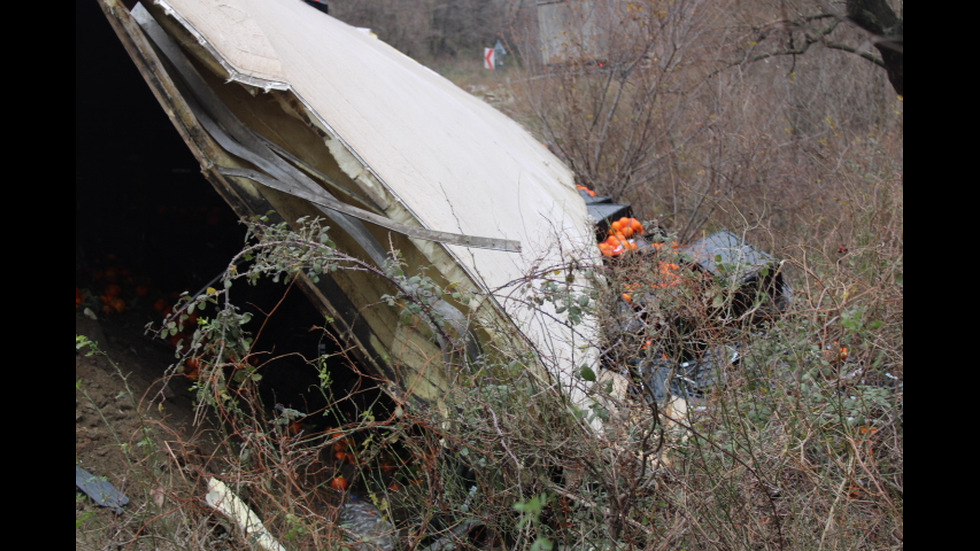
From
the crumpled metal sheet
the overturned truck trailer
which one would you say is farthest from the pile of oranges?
the crumpled metal sheet

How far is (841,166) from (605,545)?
20.8 ft

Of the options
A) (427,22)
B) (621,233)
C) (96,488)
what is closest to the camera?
(96,488)

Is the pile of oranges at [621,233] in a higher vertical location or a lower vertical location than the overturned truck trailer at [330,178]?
lower

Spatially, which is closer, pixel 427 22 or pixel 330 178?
pixel 330 178

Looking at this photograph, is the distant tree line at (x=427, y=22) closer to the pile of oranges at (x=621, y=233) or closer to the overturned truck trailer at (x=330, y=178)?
the pile of oranges at (x=621, y=233)

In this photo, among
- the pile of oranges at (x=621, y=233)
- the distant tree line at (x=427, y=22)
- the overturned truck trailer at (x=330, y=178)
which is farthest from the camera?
the distant tree line at (x=427, y=22)

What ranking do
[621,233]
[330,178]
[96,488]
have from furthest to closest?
[621,233]
[96,488]
[330,178]

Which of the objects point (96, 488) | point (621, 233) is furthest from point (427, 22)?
point (96, 488)

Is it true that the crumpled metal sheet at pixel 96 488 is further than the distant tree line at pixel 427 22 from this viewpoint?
No

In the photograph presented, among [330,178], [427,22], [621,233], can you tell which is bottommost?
[621,233]

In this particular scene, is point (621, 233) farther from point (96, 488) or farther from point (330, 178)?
point (96, 488)

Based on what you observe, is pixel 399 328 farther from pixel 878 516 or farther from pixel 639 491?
pixel 878 516

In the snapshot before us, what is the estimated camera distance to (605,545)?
226 centimetres

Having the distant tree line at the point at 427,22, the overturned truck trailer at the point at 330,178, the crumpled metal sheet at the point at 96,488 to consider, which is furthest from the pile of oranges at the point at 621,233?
the distant tree line at the point at 427,22
